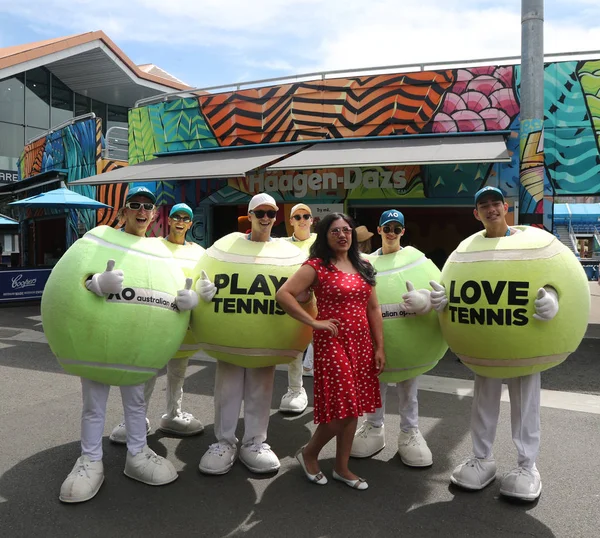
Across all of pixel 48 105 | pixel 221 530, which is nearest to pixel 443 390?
pixel 221 530

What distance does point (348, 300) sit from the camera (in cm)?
345

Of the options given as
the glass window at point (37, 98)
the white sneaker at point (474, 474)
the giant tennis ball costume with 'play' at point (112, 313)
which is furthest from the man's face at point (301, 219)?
the glass window at point (37, 98)

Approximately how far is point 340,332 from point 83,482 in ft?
6.16

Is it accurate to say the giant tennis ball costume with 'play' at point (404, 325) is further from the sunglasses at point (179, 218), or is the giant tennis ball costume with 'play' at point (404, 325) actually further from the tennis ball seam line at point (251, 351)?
the sunglasses at point (179, 218)

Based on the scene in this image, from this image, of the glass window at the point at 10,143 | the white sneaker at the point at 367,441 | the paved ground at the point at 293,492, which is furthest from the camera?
the glass window at the point at 10,143

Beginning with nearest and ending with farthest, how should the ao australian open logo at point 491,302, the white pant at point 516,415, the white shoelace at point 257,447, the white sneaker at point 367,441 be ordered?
the ao australian open logo at point 491,302
the white pant at point 516,415
the white shoelace at point 257,447
the white sneaker at point 367,441

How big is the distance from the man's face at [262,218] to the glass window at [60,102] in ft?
79.6

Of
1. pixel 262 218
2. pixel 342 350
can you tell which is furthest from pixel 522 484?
pixel 262 218

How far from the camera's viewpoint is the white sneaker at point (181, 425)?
4566mm

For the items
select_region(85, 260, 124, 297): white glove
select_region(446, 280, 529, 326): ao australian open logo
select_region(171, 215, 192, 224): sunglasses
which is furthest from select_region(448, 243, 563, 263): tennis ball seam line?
select_region(171, 215, 192, 224): sunglasses

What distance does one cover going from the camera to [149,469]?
11.9ft

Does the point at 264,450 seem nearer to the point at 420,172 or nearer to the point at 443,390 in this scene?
the point at 443,390

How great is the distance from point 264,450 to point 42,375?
4.14 meters

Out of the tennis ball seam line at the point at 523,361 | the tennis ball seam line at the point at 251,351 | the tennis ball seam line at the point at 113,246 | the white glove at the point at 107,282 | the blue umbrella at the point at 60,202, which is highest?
the blue umbrella at the point at 60,202
